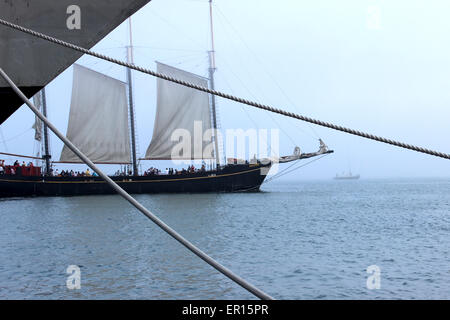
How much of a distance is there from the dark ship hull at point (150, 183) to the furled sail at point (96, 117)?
448 centimetres

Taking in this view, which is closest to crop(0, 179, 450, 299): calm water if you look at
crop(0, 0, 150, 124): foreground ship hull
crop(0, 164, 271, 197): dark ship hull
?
crop(0, 0, 150, 124): foreground ship hull

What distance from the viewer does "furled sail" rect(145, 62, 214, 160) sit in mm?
58594

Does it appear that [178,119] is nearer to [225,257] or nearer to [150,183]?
[150,183]

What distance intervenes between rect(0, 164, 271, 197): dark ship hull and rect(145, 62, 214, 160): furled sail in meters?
3.74

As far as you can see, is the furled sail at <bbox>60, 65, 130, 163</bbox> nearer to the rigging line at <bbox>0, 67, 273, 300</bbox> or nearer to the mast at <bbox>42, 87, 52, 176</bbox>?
the mast at <bbox>42, 87, 52, 176</bbox>

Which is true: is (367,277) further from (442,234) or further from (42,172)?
(42,172)

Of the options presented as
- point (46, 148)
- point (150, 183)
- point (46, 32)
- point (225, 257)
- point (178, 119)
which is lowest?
point (225, 257)

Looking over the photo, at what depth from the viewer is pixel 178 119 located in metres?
58.8

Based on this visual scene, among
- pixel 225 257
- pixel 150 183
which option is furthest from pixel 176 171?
pixel 225 257

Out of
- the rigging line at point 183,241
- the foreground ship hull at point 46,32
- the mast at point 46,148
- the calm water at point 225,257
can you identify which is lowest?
the calm water at point 225,257

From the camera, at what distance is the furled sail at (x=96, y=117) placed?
2267 inches

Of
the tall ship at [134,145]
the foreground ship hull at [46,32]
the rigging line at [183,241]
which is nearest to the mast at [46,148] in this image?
the tall ship at [134,145]

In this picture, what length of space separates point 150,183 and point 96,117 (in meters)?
11.0

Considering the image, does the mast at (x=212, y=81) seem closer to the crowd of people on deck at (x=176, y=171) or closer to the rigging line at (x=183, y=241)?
the crowd of people on deck at (x=176, y=171)
